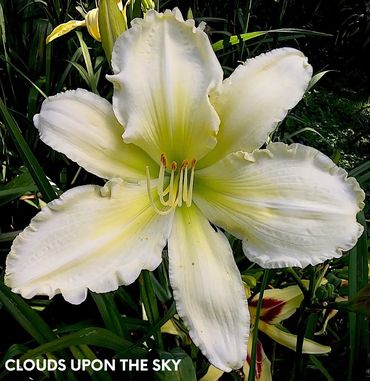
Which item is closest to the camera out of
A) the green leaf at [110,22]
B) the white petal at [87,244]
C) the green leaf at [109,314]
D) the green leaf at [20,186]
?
the white petal at [87,244]

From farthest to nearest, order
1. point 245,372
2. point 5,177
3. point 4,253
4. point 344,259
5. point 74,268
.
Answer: point 5,177 < point 4,253 < point 344,259 < point 245,372 < point 74,268

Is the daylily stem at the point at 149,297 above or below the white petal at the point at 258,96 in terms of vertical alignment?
below

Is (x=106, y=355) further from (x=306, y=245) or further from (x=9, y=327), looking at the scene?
(x=306, y=245)

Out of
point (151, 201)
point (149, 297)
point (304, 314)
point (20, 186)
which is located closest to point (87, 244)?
point (151, 201)

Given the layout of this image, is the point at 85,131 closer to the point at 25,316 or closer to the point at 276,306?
the point at 25,316

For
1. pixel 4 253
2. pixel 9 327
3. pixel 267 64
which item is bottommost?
pixel 9 327

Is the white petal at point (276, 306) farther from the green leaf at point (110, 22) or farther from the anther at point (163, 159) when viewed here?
the green leaf at point (110, 22)

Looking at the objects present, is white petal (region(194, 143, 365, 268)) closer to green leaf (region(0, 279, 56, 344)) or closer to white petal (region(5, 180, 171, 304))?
white petal (region(5, 180, 171, 304))

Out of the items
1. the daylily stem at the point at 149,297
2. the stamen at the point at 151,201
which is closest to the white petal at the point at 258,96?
the stamen at the point at 151,201

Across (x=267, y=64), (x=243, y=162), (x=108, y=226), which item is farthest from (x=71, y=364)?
(x=267, y=64)
